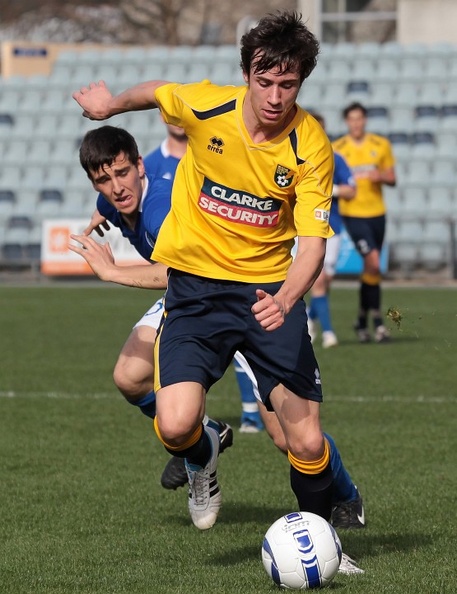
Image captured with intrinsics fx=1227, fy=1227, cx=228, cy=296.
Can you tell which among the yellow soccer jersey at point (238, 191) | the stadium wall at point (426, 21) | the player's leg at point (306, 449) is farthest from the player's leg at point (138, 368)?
the stadium wall at point (426, 21)

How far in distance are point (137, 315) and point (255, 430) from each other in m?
8.65

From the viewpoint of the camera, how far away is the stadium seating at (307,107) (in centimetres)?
2266

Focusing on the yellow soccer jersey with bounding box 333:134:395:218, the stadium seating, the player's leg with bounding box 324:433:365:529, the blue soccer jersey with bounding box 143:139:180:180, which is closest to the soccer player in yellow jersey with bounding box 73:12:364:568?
the player's leg with bounding box 324:433:365:529

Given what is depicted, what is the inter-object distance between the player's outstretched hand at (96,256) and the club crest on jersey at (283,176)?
951 mm

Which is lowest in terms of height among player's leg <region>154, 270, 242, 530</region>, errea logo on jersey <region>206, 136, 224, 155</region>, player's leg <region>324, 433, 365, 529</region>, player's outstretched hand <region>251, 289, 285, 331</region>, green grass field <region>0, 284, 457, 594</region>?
green grass field <region>0, 284, 457, 594</region>

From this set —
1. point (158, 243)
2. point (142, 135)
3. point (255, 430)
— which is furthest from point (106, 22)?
point (158, 243)

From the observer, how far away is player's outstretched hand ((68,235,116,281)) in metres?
5.07

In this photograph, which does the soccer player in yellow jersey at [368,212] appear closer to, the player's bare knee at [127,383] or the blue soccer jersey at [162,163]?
the blue soccer jersey at [162,163]

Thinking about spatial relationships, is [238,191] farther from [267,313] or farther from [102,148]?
[102,148]

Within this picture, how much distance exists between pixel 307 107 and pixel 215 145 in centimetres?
2078

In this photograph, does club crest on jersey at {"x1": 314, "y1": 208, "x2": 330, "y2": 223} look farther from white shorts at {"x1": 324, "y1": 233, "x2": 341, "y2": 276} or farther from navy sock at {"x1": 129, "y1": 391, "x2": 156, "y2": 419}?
white shorts at {"x1": 324, "y1": 233, "x2": 341, "y2": 276}

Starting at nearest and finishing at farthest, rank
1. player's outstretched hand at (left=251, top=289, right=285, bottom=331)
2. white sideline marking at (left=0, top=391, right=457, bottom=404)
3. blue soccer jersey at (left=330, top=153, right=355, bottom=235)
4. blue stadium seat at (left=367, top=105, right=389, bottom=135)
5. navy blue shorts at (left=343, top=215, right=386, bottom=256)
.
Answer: player's outstretched hand at (left=251, top=289, right=285, bottom=331) < white sideline marking at (left=0, top=391, right=457, bottom=404) < blue soccer jersey at (left=330, top=153, right=355, bottom=235) < navy blue shorts at (left=343, top=215, right=386, bottom=256) < blue stadium seat at (left=367, top=105, right=389, bottom=135)

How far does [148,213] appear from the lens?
211 inches

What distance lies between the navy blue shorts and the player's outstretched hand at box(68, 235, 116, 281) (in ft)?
26.6
